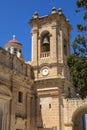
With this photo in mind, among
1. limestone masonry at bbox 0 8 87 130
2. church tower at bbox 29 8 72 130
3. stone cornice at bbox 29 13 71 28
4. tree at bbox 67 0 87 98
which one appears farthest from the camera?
stone cornice at bbox 29 13 71 28

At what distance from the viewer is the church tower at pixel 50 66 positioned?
21.3 metres

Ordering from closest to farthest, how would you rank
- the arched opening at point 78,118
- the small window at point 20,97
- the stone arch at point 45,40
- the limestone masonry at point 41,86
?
the limestone masonry at point 41,86
the small window at point 20,97
the arched opening at point 78,118
the stone arch at point 45,40

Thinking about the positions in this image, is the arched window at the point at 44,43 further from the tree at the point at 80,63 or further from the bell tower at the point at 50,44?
the tree at the point at 80,63

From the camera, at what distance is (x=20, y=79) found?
20797 millimetres

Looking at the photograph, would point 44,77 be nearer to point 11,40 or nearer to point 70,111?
point 70,111

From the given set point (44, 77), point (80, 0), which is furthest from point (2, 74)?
point (80, 0)

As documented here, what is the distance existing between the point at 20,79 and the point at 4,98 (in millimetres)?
2610

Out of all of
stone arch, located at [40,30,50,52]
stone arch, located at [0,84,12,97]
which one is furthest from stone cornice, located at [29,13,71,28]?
stone arch, located at [0,84,12,97]

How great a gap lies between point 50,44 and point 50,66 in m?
2.00

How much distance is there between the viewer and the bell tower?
22.6m

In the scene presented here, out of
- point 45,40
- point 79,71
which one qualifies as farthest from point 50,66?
point 79,71

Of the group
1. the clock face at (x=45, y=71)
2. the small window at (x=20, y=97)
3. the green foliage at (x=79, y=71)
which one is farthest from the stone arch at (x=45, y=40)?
the green foliage at (x=79, y=71)

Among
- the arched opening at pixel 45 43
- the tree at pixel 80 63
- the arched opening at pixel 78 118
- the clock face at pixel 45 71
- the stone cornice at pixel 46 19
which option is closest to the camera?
the tree at pixel 80 63

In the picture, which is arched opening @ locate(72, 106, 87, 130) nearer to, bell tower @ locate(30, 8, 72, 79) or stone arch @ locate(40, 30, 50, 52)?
bell tower @ locate(30, 8, 72, 79)
